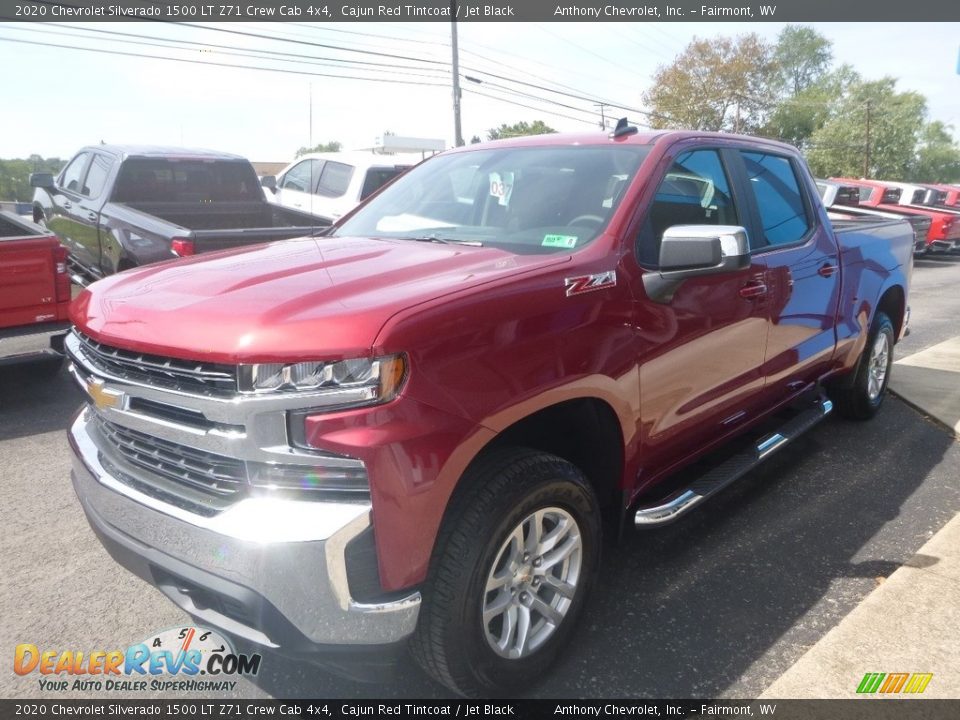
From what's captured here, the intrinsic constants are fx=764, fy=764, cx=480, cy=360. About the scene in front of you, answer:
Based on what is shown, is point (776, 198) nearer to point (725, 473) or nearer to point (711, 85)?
point (725, 473)

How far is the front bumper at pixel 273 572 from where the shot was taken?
77.5 inches

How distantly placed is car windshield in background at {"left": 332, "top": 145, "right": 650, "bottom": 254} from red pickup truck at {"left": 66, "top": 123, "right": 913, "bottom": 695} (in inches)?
0.6

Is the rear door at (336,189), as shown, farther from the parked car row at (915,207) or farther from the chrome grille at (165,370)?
the parked car row at (915,207)

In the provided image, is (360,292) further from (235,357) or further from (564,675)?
(564,675)

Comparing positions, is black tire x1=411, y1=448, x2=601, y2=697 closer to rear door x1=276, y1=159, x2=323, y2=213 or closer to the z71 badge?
the z71 badge

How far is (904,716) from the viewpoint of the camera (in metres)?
2.48

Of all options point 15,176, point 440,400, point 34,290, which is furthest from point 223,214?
point 15,176

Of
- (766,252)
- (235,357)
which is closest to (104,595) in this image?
(235,357)

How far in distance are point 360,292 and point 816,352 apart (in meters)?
3.07

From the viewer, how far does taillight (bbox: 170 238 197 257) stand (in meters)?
5.77

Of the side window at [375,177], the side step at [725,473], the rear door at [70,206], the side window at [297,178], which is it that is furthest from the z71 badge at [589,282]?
the side window at [297,178]

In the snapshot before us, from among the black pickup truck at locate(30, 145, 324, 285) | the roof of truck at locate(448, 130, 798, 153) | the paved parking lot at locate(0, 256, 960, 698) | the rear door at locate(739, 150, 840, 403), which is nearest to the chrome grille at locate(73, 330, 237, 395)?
the paved parking lot at locate(0, 256, 960, 698)

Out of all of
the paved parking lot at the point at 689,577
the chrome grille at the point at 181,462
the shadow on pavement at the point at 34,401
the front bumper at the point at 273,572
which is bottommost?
the paved parking lot at the point at 689,577

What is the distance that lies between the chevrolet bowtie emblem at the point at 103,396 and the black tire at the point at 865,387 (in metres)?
4.57
